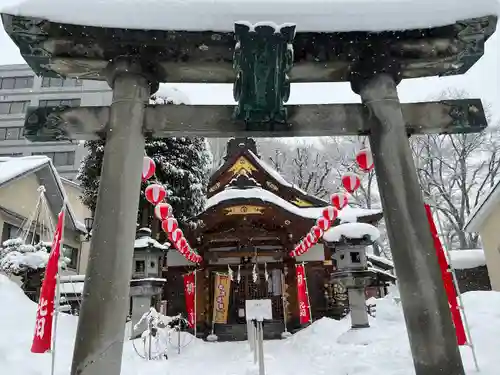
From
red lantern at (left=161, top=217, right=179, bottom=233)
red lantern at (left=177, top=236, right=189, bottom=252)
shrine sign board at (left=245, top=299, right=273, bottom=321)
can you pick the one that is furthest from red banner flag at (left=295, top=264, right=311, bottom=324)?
shrine sign board at (left=245, top=299, right=273, bottom=321)

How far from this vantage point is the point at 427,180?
26438mm

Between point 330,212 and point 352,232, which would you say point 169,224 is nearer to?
point 330,212

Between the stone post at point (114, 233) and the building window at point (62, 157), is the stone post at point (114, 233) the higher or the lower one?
the lower one

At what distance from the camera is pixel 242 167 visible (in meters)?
20.4

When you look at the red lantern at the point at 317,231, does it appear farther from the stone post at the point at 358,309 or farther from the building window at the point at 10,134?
the building window at the point at 10,134

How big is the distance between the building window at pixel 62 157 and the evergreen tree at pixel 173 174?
25657 millimetres

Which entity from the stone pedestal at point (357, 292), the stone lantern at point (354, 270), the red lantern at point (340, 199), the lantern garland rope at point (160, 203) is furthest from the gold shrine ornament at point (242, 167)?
the red lantern at point (340, 199)

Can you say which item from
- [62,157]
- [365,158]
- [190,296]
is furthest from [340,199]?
[62,157]

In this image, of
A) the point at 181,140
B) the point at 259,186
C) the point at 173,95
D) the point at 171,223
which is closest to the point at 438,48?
the point at 171,223

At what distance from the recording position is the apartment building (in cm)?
3894

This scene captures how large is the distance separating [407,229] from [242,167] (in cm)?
1631

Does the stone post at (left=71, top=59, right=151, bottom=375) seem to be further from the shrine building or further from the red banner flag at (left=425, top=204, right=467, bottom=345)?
the shrine building

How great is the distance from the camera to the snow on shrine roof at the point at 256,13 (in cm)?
423

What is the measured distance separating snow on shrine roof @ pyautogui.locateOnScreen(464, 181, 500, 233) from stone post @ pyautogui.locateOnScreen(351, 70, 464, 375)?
1067cm
